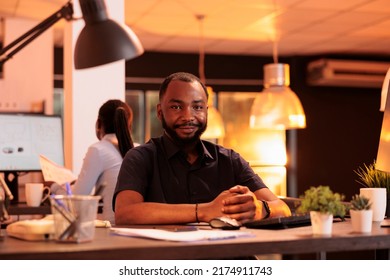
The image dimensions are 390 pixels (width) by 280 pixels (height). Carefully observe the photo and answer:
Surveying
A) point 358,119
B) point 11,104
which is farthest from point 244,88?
point 11,104

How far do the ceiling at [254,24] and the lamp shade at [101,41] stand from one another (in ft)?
11.6

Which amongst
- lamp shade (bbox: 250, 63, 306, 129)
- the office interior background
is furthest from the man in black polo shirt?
the office interior background

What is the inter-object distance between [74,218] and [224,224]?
0.51m

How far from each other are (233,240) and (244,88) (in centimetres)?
766

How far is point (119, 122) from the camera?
3705 millimetres

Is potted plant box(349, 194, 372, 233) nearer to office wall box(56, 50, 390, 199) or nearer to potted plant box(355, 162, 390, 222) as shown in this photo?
potted plant box(355, 162, 390, 222)

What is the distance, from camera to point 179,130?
2512 mm

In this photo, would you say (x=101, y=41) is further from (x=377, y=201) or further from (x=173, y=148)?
(x=377, y=201)

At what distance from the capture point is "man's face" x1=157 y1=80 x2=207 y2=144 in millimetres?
2498

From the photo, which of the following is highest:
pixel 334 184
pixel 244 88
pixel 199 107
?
pixel 244 88

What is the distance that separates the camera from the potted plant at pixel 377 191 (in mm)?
2408

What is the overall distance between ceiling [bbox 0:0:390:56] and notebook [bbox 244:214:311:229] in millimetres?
4193
